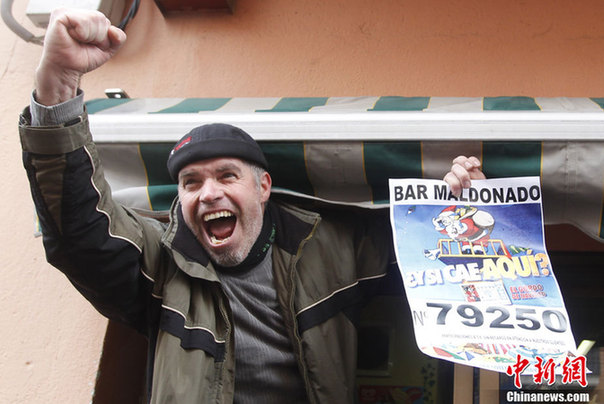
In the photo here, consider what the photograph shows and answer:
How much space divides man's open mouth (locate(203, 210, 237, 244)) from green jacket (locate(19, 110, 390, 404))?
0.20 ft

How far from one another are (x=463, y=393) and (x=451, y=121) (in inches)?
31.2

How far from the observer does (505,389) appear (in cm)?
189

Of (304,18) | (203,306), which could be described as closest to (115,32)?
(203,306)

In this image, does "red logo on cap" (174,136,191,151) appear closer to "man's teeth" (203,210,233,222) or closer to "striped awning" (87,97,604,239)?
"striped awning" (87,97,604,239)

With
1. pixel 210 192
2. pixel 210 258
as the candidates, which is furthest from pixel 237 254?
pixel 210 192

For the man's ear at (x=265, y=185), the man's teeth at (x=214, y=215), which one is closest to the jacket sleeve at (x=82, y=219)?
the man's teeth at (x=214, y=215)

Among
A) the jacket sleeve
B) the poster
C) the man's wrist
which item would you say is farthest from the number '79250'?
the man's wrist

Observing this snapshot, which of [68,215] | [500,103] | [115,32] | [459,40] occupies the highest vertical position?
[459,40]

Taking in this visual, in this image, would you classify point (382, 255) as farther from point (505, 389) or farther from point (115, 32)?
point (115, 32)

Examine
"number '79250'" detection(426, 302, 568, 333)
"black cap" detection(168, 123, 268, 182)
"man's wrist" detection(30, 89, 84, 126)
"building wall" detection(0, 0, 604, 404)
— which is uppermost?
"building wall" detection(0, 0, 604, 404)

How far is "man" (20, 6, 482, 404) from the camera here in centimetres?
154

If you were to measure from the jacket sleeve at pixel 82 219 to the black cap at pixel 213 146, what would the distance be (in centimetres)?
21

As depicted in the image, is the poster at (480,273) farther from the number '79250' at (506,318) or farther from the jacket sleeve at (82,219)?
the jacket sleeve at (82,219)

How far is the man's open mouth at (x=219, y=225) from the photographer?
182 cm
